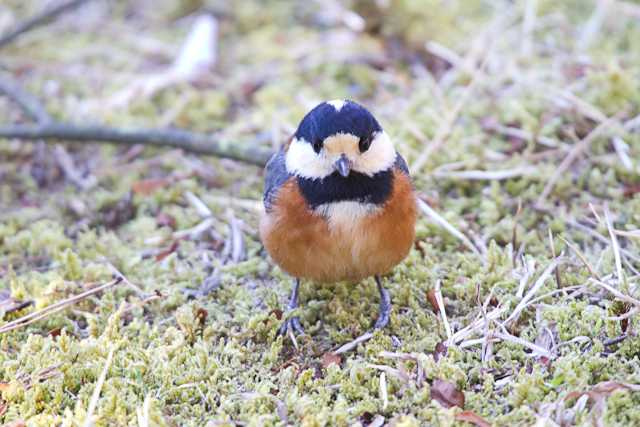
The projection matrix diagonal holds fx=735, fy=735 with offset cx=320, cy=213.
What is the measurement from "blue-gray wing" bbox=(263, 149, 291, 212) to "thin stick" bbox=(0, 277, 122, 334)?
83 cm

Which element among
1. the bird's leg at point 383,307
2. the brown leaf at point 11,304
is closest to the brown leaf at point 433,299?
the bird's leg at point 383,307

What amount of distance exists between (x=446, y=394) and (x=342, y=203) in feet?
2.87

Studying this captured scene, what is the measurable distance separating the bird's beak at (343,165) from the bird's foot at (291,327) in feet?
2.40

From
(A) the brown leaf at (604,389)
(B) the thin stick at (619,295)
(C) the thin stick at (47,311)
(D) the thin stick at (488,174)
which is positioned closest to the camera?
(A) the brown leaf at (604,389)

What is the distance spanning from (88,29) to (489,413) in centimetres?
509

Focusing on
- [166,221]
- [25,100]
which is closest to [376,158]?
Answer: [166,221]

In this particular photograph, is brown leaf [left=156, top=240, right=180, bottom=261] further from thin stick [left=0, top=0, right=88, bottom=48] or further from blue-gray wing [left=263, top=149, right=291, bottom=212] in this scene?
thin stick [left=0, top=0, right=88, bottom=48]

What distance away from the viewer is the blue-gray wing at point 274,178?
10.6 feet

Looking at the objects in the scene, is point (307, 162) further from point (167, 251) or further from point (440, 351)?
point (167, 251)

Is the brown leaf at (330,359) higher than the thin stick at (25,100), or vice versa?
the thin stick at (25,100)

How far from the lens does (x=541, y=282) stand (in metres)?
3.17

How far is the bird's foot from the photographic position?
3197 millimetres

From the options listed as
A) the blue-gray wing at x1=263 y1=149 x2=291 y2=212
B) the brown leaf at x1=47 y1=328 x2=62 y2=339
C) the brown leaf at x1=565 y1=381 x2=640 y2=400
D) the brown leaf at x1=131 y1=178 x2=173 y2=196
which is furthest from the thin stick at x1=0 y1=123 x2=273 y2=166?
the brown leaf at x1=565 y1=381 x2=640 y2=400

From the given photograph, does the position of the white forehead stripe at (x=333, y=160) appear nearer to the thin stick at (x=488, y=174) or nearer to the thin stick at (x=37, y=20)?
the thin stick at (x=488, y=174)
